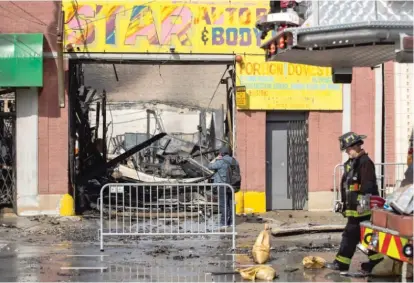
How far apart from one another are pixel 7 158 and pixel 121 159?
9.30 ft

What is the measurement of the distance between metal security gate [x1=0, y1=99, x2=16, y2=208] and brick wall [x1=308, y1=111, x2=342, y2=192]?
6380 mm

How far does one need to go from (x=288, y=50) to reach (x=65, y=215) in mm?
7749

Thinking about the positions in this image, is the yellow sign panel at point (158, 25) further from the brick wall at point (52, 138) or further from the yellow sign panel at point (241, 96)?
the brick wall at point (52, 138)

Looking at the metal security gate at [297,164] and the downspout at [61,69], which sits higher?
the downspout at [61,69]

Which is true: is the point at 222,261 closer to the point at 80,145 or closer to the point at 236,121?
the point at 236,121

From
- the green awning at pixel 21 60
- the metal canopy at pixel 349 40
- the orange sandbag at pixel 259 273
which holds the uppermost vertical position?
the green awning at pixel 21 60

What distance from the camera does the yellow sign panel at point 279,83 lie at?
50.2 ft

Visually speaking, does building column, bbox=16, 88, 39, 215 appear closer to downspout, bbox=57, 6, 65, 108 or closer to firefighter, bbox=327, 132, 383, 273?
downspout, bbox=57, 6, 65, 108

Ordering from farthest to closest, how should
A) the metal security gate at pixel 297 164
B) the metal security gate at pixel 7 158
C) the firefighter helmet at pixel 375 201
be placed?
the metal security gate at pixel 297 164, the metal security gate at pixel 7 158, the firefighter helmet at pixel 375 201

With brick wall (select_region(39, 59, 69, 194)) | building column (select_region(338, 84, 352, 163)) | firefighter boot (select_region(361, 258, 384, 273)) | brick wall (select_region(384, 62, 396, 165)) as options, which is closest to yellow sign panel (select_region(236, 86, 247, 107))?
building column (select_region(338, 84, 352, 163))

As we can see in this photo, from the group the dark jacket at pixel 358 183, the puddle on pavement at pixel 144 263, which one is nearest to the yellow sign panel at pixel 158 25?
the puddle on pavement at pixel 144 263

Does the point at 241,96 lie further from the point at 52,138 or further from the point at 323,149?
the point at 52,138

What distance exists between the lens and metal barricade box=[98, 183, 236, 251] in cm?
1120

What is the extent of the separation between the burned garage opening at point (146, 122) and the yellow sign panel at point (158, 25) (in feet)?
2.76
